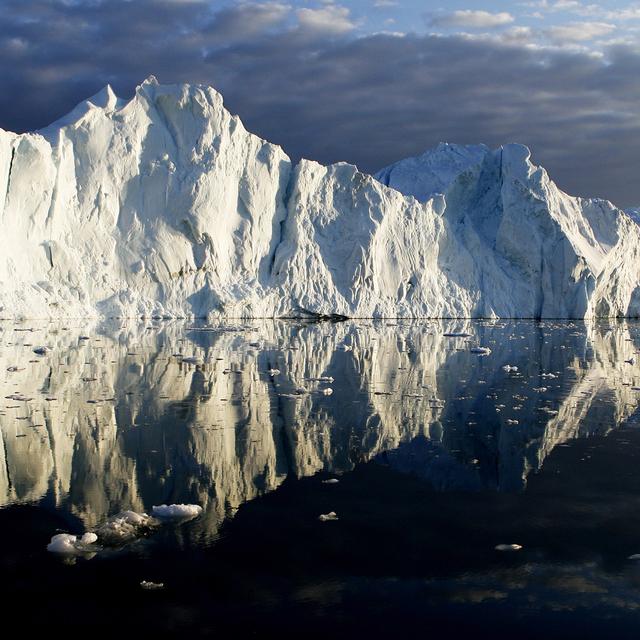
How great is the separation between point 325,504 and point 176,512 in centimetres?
91

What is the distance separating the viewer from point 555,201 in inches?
1469

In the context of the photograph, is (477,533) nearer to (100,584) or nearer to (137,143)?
(100,584)

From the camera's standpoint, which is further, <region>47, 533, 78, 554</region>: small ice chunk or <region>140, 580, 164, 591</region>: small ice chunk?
<region>47, 533, 78, 554</region>: small ice chunk

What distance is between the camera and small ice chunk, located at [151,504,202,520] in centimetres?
415

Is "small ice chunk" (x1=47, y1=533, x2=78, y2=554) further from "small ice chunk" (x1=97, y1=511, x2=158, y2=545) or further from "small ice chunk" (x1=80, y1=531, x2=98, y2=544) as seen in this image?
"small ice chunk" (x1=97, y1=511, x2=158, y2=545)

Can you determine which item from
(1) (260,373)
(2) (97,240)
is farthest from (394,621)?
(2) (97,240)

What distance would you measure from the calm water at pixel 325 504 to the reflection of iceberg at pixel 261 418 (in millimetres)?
31

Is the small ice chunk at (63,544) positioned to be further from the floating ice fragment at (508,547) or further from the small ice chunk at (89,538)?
the floating ice fragment at (508,547)

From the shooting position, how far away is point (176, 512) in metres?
4.18

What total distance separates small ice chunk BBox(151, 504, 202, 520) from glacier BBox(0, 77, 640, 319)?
2010 centimetres

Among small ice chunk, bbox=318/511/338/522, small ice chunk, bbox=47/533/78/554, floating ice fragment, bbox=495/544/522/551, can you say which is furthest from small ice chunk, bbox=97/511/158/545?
floating ice fragment, bbox=495/544/522/551

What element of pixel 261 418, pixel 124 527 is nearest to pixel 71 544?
pixel 124 527

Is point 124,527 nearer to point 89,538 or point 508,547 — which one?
point 89,538

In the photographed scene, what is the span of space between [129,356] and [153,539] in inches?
365
